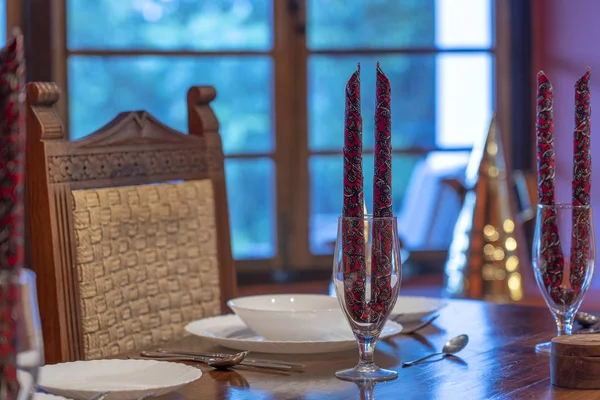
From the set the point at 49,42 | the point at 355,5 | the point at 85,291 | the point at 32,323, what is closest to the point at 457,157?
the point at 355,5

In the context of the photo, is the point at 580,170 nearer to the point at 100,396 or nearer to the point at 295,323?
the point at 295,323

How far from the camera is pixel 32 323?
0.65 meters

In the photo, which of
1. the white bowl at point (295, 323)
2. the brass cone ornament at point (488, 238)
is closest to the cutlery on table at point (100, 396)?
the white bowl at point (295, 323)

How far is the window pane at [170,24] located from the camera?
2.98 metres

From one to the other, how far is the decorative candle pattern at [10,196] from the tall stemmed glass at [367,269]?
1.48 feet

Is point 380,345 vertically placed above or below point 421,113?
below

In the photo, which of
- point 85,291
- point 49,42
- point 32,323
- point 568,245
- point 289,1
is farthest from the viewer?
point 289,1

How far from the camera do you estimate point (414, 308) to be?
4.97 ft

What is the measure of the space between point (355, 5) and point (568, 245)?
6.91 ft

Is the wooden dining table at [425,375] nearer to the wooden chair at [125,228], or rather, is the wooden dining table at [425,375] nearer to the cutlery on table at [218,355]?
the cutlery on table at [218,355]

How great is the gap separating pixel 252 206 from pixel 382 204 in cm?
212

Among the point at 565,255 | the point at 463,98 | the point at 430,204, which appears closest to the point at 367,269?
the point at 565,255

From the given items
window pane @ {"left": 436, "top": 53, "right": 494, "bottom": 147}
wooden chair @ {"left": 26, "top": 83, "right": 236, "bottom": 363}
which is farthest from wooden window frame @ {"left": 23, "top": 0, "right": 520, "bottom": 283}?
wooden chair @ {"left": 26, "top": 83, "right": 236, "bottom": 363}

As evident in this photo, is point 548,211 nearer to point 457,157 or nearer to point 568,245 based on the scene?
point 568,245
